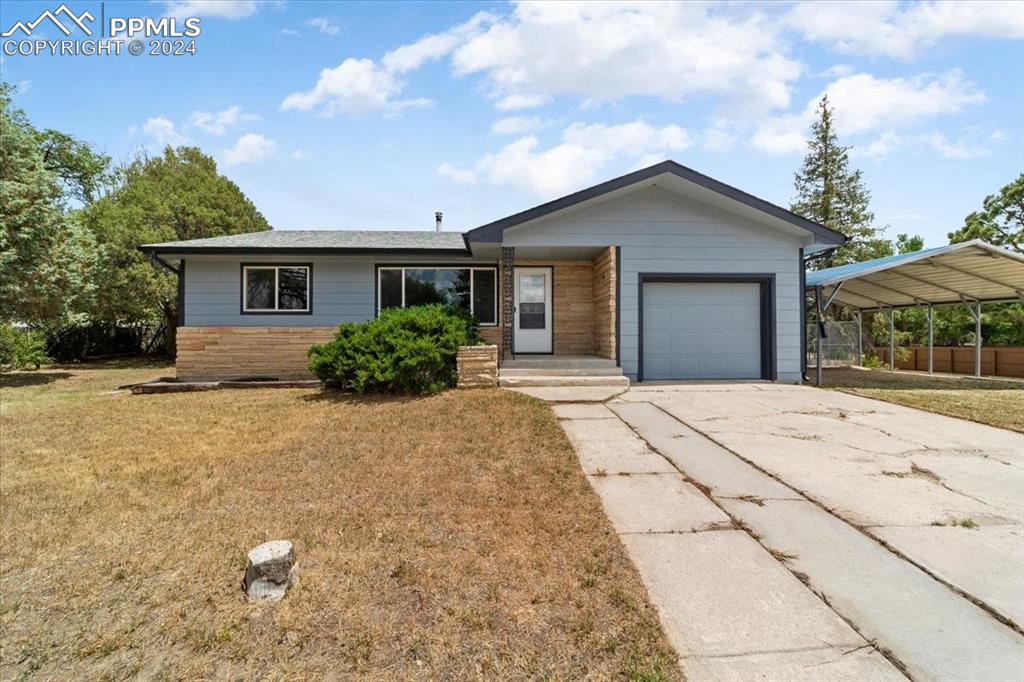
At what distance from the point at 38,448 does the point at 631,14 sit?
9.91m

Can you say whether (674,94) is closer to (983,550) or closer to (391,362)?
(391,362)

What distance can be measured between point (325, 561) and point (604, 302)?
8.05 metres

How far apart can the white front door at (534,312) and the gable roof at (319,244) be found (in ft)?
5.28

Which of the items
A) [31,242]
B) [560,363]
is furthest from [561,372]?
[31,242]

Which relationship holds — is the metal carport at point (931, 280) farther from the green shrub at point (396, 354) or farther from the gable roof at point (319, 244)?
the gable roof at point (319, 244)

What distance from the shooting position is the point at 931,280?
11633 mm

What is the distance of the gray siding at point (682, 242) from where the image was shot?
923cm

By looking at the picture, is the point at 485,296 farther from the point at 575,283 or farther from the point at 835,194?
the point at 835,194

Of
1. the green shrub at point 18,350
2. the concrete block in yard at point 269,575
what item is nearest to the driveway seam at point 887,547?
the concrete block in yard at point 269,575

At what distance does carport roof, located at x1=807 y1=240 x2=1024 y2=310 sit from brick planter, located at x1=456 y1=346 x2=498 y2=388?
776 cm

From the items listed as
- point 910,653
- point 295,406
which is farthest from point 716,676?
point 295,406

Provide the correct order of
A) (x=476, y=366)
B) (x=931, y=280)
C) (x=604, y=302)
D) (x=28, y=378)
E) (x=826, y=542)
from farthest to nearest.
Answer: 1. (x=28, y=378)
2. (x=931, y=280)
3. (x=604, y=302)
4. (x=476, y=366)
5. (x=826, y=542)

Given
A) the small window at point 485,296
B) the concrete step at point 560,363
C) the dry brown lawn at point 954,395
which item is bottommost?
the dry brown lawn at point 954,395

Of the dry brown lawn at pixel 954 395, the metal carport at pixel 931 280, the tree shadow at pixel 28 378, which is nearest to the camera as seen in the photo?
the dry brown lawn at pixel 954 395
